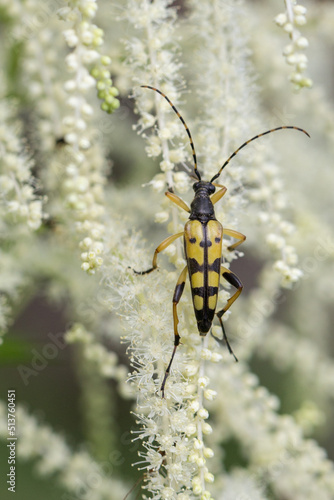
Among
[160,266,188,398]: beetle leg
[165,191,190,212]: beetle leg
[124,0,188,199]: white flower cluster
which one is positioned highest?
[124,0,188,199]: white flower cluster

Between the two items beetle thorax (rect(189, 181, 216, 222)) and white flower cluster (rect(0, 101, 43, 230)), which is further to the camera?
beetle thorax (rect(189, 181, 216, 222))

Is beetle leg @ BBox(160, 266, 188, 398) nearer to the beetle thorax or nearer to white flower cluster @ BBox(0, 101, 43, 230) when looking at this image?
the beetle thorax

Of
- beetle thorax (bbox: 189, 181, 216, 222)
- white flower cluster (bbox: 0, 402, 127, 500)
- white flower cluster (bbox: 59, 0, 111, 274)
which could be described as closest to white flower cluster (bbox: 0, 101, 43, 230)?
white flower cluster (bbox: 59, 0, 111, 274)

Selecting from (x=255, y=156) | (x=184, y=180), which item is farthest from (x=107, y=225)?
(x=255, y=156)

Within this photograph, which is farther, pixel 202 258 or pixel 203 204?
pixel 203 204

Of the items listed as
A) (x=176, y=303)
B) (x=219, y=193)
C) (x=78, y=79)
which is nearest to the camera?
(x=78, y=79)

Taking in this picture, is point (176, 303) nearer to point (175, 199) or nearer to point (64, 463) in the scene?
point (175, 199)

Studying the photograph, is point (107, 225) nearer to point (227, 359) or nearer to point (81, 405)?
point (227, 359)

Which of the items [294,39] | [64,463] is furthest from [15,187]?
[64,463]

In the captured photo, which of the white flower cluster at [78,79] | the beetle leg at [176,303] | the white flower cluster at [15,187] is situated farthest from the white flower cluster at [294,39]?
the white flower cluster at [15,187]
